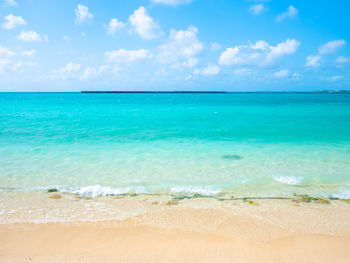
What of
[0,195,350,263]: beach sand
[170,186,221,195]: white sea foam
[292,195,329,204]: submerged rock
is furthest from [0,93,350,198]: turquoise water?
[0,195,350,263]: beach sand

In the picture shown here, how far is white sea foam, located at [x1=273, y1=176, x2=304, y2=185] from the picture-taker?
980 centimetres

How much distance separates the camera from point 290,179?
10.1 m

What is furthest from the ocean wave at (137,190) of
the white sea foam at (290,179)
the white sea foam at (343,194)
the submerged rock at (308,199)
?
the white sea foam at (343,194)

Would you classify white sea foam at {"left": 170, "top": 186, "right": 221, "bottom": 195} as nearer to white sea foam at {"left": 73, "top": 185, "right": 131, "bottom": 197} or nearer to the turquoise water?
the turquoise water

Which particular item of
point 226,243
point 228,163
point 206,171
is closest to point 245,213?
point 226,243

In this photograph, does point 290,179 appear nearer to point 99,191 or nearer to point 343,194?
point 343,194

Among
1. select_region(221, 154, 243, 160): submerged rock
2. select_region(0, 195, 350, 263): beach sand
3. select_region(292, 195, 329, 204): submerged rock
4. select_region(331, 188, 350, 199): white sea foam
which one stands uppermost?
select_region(221, 154, 243, 160): submerged rock

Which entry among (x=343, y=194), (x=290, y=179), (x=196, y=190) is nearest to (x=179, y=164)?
(x=196, y=190)

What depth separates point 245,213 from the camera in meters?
6.99

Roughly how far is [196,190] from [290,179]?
469 cm

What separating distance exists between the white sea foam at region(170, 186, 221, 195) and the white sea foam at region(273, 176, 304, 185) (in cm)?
331

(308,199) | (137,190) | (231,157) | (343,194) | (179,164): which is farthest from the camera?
(231,157)

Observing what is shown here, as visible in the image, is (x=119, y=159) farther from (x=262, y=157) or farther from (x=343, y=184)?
(x=343, y=184)

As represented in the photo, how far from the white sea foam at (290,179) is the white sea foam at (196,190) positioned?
3310 millimetres
